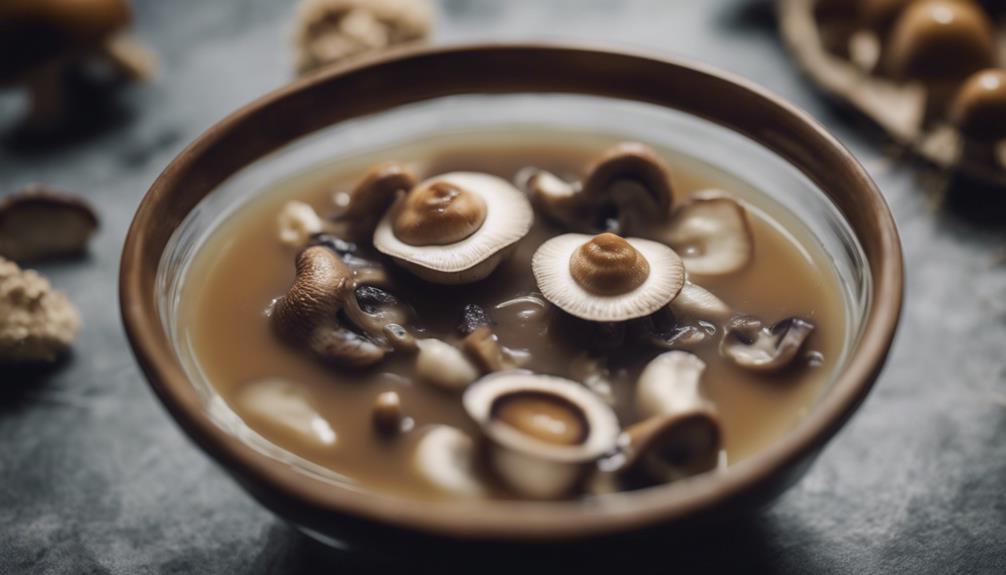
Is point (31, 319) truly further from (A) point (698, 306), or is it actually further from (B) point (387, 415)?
(A) point (698, 306)

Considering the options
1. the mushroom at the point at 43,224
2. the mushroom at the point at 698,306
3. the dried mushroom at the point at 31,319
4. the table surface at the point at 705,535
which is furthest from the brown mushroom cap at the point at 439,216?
the mushroom at the point at 43,224

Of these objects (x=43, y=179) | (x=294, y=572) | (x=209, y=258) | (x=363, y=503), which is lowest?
(x=43, y=179)

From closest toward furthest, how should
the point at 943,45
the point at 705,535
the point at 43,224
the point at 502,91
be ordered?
the point at 705,535 < the point at 502,91 < the point at 43,224 < the point at 943,45

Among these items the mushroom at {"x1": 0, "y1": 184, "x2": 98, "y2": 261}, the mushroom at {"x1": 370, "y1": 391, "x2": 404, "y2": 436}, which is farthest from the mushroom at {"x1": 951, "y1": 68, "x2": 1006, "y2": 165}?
the mushroom at {"x1": 0, "y1": 184, "x2": 98, "y2": 261}

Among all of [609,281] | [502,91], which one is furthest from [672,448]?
[502,91]

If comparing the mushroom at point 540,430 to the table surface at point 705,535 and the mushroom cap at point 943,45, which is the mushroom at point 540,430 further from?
the mushroom cap at point 943,45

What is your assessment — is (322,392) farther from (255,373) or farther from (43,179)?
(43,179)

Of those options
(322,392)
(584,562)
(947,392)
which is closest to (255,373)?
(322,392)
